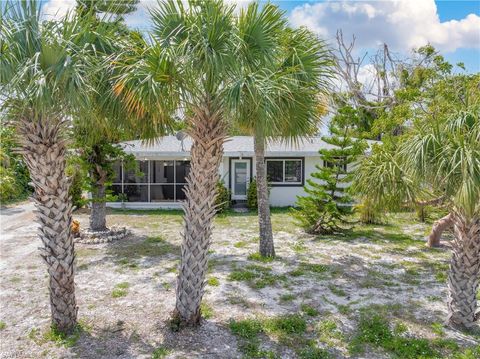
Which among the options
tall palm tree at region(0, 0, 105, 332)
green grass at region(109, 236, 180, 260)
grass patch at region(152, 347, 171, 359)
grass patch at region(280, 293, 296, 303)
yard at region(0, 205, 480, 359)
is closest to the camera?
tall palm tree at region(0, 0, 105, 332)

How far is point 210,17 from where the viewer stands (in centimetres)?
432

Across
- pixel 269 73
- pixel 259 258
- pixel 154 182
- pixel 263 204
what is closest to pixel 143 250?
pixel 259 258

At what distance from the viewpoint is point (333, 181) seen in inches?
443

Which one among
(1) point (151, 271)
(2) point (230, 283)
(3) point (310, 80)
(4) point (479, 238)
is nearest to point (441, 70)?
(3) point (310, 80)

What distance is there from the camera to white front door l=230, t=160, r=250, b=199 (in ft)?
57.0

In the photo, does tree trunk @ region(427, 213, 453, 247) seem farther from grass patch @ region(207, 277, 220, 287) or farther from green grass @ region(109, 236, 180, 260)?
green grass @ region(109, 236, 180, 260)

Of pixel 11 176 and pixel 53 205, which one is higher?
pixel 11 176

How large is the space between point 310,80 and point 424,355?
4624 mm

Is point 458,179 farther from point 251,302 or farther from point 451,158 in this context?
point 251,302

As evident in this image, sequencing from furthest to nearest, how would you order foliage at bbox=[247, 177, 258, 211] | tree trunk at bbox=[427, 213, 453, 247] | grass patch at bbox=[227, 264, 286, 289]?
foliage at bbox=[247, 177, 258, 211]
tree trunk at bbox=[427, 213, 453, 247]
grass patch at bbox=[227, 264, 286, 289]

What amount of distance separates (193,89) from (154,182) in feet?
44.6

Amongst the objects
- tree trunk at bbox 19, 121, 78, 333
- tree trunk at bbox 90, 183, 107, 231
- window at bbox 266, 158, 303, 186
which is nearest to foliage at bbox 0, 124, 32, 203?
tree trunk at bbox 90, 183, 107, 231

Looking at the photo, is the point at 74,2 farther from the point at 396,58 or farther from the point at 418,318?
the point at 396,58

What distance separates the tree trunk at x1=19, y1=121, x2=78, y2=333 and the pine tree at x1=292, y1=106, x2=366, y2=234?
774 centimetres
